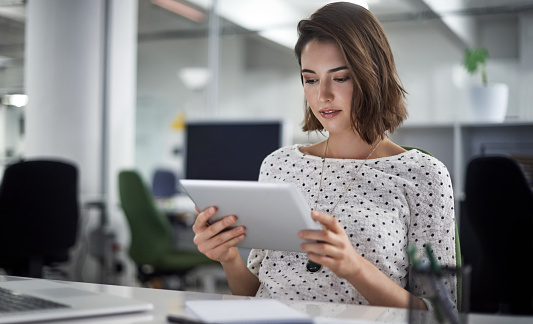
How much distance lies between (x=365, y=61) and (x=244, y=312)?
2.31 ft

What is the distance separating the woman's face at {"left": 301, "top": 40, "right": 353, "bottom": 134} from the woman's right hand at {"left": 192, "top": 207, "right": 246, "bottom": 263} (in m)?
0.38

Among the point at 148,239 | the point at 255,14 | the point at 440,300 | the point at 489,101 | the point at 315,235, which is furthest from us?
the point at 255,14

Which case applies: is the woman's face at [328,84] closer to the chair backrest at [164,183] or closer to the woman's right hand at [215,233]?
the woman's right hand at [215,233]

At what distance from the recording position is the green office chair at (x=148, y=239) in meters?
3.62

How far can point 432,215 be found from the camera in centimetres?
132

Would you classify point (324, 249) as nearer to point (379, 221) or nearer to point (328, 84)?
point (379, 221)

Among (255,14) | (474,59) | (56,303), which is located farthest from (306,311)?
(255,14)

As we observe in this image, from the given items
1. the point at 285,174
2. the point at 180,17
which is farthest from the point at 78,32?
the point at 285,174

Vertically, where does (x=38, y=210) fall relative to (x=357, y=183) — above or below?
below

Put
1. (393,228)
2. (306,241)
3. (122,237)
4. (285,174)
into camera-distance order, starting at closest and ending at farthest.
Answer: (306,241)
(393,228)
(285,174)
(122,237)

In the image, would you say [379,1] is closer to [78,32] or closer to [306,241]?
[78,32]

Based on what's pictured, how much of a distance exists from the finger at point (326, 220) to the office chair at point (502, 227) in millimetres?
1603

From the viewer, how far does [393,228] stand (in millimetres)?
1325

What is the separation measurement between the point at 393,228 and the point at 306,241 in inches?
11.3
